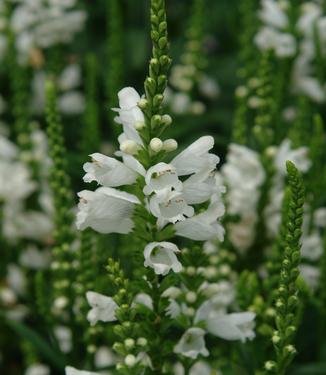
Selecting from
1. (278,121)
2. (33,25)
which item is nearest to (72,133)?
(33,25)

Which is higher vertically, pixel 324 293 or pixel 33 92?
pixel 33 92

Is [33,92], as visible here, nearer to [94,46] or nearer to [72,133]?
[72,133]

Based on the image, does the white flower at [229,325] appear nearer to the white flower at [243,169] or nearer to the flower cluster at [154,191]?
the flower cluster at [154,191]

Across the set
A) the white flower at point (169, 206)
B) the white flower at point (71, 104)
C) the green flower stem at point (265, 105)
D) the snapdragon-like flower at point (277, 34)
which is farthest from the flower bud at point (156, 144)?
the white flower at point (71, 104)

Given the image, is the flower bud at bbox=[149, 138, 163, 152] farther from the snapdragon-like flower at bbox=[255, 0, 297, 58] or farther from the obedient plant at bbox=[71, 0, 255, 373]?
the snapdragon-like flower at bbox=[255, 0, 297, 58]

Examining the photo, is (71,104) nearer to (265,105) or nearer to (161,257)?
(265,105)

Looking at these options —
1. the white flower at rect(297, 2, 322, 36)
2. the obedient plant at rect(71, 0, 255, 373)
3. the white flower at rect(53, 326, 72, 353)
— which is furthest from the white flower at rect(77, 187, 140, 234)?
the white flower at rect(297, 2, 322, 36)
